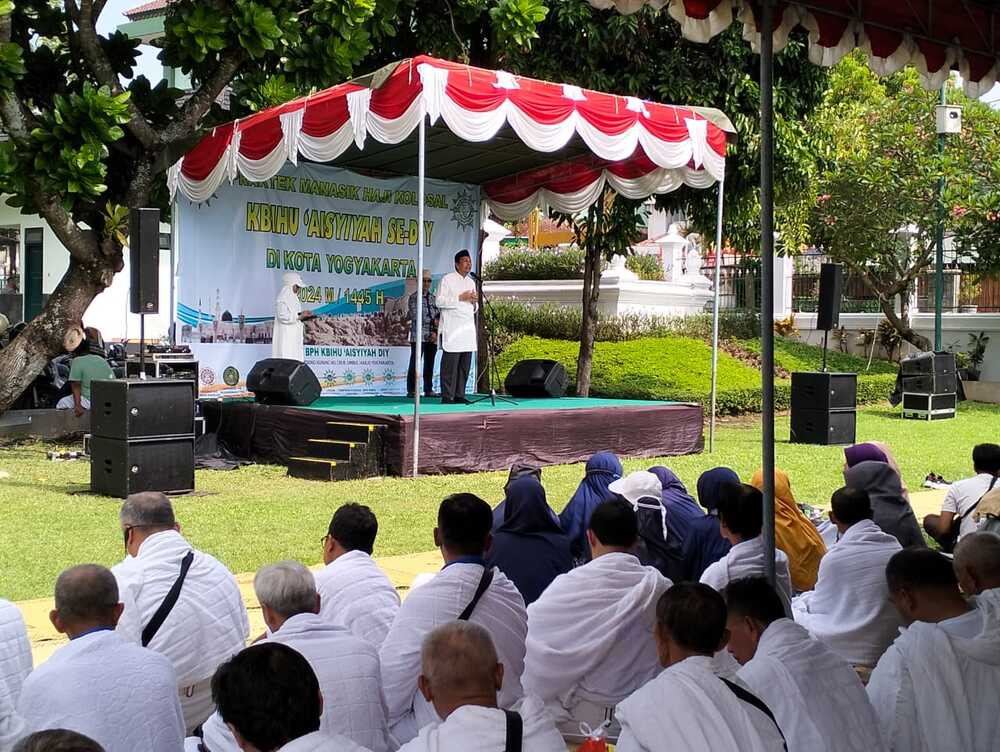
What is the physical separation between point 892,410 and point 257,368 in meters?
10.9

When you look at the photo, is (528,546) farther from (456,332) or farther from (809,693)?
(456,332)

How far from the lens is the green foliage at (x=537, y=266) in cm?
2478

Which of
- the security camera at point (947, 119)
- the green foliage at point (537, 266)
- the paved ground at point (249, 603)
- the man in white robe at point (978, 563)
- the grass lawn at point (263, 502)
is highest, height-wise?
the security camera at point (947, 119)

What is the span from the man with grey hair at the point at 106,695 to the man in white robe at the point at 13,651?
0.21m

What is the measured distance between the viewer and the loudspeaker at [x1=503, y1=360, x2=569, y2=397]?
556 inches

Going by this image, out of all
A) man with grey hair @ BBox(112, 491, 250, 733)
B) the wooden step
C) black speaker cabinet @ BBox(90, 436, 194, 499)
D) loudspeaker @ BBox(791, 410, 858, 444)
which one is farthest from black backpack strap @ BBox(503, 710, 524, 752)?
loudspeaker @ BBox(791, 410, 858, 444)

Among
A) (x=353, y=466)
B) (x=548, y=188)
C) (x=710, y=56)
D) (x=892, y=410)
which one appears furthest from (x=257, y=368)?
(x=892, y=410)

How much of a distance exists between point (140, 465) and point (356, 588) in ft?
19.2

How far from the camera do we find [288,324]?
13.6 meters

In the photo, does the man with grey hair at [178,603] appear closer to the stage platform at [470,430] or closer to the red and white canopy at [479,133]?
the stage platform at [470,430]

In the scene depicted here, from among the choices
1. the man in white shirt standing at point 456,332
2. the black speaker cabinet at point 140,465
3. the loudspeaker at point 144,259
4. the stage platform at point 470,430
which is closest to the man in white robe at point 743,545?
the black speaker cabinet at point 140,465

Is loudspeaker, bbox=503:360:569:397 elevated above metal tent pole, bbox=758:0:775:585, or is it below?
below

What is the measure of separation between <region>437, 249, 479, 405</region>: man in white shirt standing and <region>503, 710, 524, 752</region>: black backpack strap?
1046 centimetres

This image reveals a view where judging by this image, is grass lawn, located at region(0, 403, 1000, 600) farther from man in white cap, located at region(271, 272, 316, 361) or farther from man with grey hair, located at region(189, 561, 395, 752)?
man with grey hair, located at region(189, 561, 395, 752)
